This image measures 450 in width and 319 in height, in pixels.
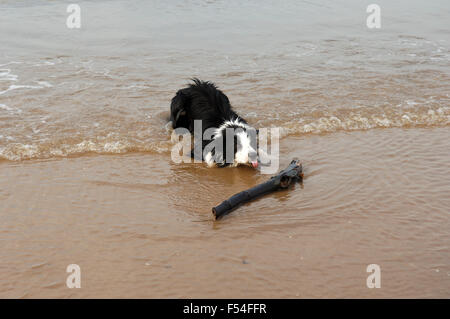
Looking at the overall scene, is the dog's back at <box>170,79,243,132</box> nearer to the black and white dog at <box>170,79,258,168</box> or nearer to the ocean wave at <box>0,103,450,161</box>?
the black and white dog at <box>170,79,258,168</box>

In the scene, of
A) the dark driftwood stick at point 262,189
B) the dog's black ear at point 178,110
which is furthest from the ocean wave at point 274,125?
the dark driftwood stick at point 262,189

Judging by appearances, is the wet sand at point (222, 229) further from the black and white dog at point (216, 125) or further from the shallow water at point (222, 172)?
the black and white dog at point (216, 125)

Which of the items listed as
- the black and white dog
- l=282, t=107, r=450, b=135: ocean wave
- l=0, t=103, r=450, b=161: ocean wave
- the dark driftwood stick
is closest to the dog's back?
the black and white dog

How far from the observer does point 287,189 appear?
15.0 ft

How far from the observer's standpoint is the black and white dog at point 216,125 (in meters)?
5.10

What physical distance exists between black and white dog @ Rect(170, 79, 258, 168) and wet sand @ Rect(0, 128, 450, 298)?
0.73 feet

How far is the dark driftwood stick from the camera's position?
3.94m

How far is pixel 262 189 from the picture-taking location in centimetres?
433

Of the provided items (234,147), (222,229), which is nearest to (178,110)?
(234,147)

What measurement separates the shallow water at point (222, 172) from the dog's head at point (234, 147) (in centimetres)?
15

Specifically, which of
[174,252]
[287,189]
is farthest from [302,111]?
[174,252]
